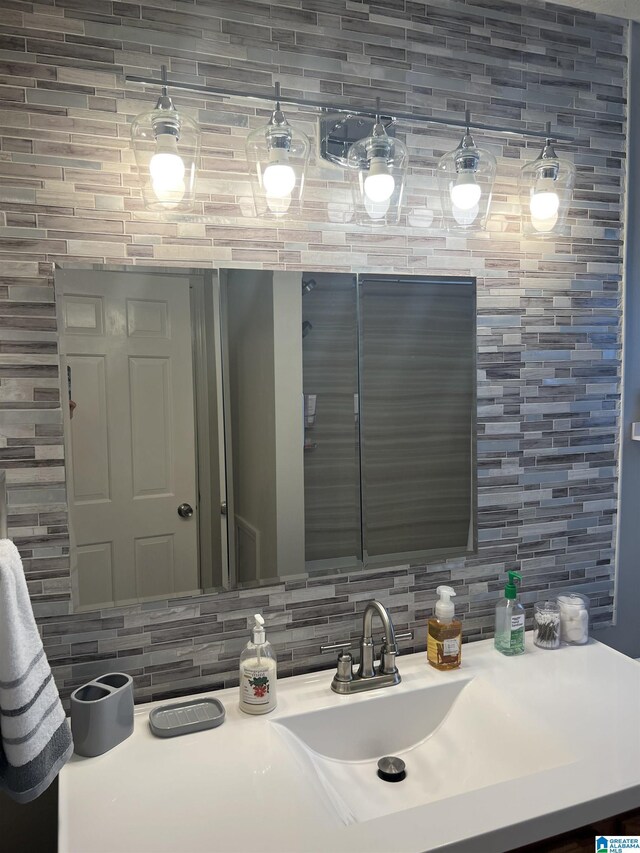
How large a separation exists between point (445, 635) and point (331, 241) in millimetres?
870

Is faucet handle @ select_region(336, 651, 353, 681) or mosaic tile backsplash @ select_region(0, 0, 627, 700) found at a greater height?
mosaic tile backsplash @ select_region(0, 0, 627, 700)

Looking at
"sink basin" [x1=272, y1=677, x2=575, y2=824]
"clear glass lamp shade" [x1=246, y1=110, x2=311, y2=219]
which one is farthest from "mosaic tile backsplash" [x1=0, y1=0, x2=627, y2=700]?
"sink basin" [x1=272, y1=677, x2=575, y2=824]

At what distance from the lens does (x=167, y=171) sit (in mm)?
1156

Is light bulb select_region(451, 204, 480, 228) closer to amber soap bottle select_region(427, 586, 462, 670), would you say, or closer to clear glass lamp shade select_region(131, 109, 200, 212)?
clear glass lamp shade select_region(131, 109, 200, 212)

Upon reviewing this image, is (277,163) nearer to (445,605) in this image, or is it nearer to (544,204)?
(544,204)

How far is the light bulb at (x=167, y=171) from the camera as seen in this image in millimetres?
1140

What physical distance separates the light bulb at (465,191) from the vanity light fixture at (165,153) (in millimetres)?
550

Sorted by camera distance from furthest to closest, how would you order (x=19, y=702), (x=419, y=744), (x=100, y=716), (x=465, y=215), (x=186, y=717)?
(x=465, y=215) → (x=419, y=744) → (x=186, y=717) → (x=100, y=716) → (x=19, y=702)

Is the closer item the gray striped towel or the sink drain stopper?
the gray striped towel

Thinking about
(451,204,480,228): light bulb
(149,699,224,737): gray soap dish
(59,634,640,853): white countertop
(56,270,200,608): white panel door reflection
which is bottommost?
(59,634,640,853): white countertop

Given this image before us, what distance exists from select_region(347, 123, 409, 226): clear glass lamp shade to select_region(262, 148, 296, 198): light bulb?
0.15 m

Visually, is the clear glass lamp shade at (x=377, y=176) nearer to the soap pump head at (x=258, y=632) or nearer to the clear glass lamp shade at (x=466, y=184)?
the clear glass lamp shade at (x=466, y=184)

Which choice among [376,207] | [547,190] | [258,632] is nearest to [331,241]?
[376,207]

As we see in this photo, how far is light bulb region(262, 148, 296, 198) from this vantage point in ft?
3.97
